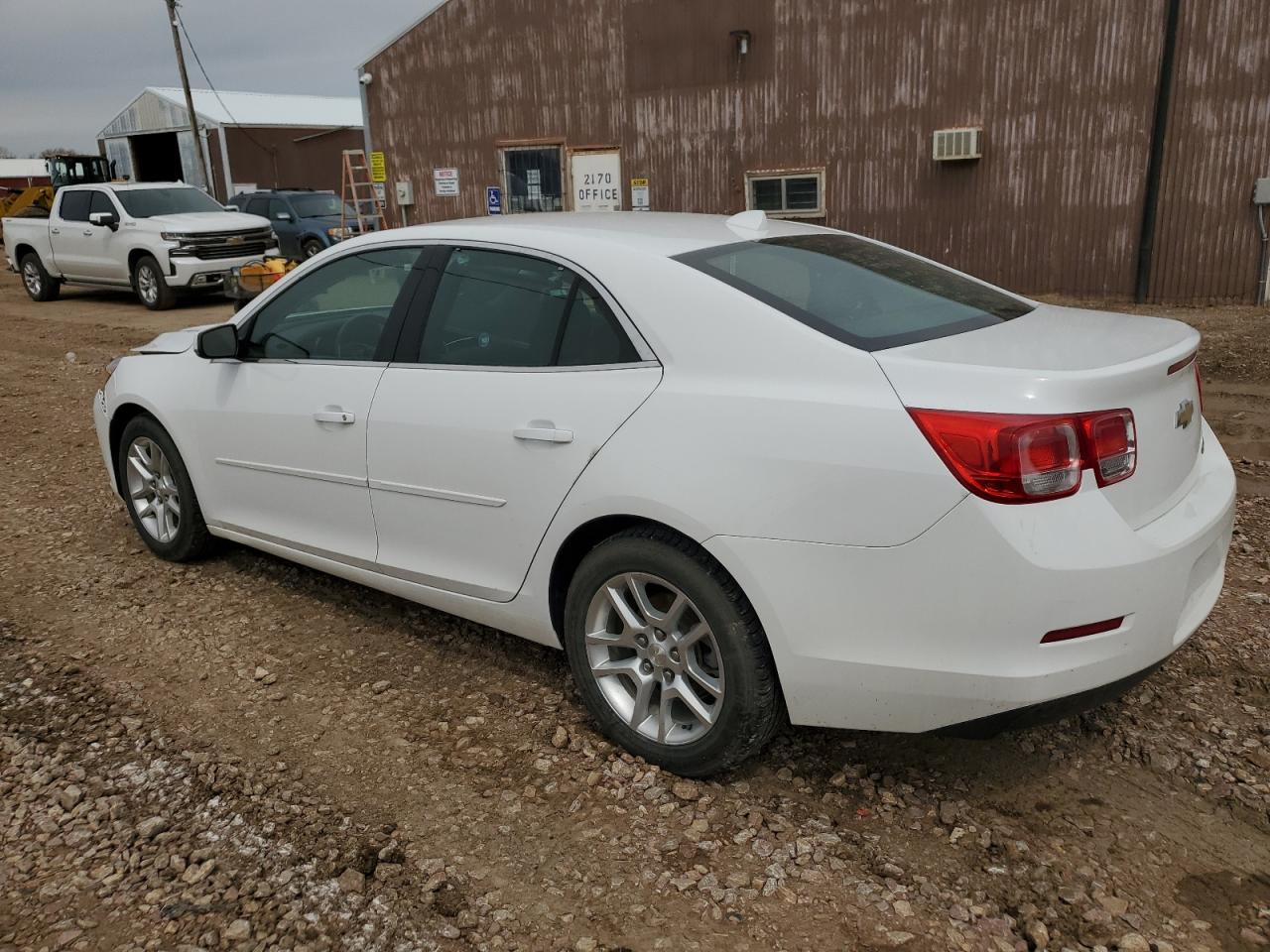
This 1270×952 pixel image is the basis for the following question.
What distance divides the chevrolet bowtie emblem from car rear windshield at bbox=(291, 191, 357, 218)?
2049cm

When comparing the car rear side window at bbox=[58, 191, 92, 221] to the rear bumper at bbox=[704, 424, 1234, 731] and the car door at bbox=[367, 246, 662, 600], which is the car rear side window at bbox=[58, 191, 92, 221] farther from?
the rear bumper at bbox=[704, 424, 1234, 731]

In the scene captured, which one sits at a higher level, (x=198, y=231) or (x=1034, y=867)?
(x=198, y=231)

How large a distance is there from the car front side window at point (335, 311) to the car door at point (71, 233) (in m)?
13.7

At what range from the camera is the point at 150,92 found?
3812cm

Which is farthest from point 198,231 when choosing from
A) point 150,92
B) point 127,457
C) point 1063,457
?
point 150,92

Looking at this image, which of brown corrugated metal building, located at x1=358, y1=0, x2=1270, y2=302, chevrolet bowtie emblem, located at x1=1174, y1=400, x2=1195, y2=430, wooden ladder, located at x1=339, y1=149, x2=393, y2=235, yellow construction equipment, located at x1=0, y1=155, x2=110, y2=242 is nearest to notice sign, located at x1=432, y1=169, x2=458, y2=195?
brown corrugated metal building, located at x1=358, y1=0, x2=1270, y2=302

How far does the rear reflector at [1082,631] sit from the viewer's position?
2.43m

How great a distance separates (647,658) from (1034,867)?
115 cm

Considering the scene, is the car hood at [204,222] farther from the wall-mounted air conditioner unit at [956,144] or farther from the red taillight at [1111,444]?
the red taillight at [1111,444]

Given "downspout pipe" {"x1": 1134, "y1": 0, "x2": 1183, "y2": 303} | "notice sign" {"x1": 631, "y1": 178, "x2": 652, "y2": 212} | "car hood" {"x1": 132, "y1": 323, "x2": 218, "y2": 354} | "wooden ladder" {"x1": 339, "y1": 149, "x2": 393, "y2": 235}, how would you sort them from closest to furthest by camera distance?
"car hood" {"x1": 132, "y1": 323, "x2": 218, "y2": 354}
"downspout pipe" {"x1": 1134, "y1": 0, "x2": 1183, "y2": 303}
"notice sign" {"x1": 631, "y1": 178, "x2": 652, "y2": 212}
"wooden ladder" {"x1": 339, "y1": 149, "x2": 393, "y2": 235}

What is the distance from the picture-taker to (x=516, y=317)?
11.1 feet

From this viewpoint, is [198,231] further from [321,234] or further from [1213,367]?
[1213,367]

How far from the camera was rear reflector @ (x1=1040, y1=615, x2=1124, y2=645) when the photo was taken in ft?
7.98

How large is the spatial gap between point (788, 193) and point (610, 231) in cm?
1312
